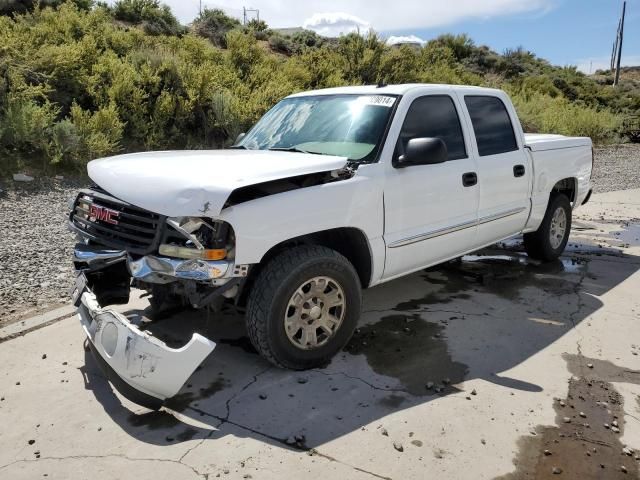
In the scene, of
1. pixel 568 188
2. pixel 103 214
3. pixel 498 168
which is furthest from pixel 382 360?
pixel 568 188

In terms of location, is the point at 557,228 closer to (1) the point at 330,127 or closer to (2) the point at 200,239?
(1) the point at 330,127

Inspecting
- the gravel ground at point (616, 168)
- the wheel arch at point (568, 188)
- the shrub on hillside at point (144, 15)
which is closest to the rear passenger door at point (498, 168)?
the wheel arch at point (568, 188)

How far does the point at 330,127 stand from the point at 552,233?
3.34 m

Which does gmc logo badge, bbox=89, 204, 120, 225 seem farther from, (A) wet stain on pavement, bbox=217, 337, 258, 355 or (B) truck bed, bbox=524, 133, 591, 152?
(B) truck bed, bbox=524, 133, 591, 152

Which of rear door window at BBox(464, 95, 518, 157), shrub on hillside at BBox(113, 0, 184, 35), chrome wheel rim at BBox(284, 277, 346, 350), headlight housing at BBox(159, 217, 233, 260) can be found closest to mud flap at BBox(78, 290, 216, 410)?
headlight housing at BBox(159, 217, 233, 260)

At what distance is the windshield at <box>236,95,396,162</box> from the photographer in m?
4.37

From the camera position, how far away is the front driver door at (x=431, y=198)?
4.33 meters

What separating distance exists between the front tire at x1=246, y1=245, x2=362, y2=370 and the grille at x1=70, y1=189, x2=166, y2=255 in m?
0.71

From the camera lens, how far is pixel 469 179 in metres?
4.94

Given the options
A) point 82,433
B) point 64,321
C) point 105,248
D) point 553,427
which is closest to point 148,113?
point 64,321

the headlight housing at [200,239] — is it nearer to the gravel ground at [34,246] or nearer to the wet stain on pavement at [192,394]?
the wet stain on pavement at [192,394]

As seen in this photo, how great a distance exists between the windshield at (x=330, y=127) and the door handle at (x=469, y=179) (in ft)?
3.11

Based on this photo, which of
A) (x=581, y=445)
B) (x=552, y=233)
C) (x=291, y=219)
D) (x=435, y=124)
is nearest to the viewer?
(x=581, y=445)

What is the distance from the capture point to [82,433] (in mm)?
3242
